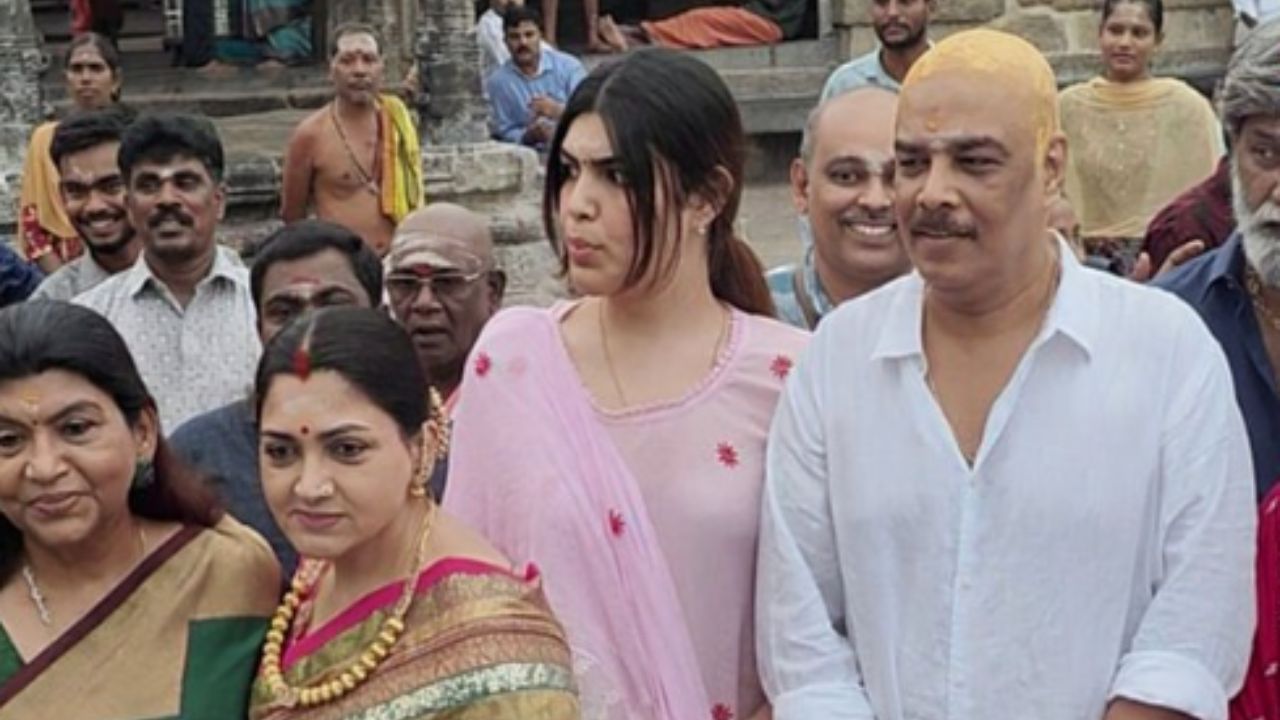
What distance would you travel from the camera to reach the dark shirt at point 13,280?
5348mm

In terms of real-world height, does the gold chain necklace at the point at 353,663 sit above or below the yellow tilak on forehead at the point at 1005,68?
below

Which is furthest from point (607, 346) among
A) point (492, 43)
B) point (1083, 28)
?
point (1083, 28)

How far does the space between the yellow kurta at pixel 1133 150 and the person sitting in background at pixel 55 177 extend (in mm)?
2999

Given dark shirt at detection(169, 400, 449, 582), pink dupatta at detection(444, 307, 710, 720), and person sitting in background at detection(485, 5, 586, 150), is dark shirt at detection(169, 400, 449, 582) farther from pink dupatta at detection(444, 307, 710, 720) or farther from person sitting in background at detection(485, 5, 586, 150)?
person sitting in background at detection(485, 5, 586, 150)

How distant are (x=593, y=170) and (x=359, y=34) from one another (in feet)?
18.2

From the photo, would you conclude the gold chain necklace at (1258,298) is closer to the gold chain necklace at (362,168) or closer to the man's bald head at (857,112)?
the man's bald head at (857,112)

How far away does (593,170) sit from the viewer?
263cm

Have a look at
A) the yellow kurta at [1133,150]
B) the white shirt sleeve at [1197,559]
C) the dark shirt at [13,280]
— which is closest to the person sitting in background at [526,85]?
the yellow kurta at [1133,150]

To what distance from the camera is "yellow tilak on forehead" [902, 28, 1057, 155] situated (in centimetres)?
243

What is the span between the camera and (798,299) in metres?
3.48

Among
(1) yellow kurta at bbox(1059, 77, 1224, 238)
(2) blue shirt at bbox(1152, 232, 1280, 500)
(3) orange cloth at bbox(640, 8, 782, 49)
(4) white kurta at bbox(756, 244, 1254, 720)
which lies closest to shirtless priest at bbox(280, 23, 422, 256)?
(1) yellow kurta at bbox(1059, 77, 1224, 238)

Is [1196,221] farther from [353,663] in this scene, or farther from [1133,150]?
[353,663]

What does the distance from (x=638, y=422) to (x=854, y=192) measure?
707mm

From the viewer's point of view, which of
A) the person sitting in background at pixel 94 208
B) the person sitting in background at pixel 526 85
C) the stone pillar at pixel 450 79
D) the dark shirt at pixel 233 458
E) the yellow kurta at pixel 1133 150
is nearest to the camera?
the dark shirt at pixel 233 458
